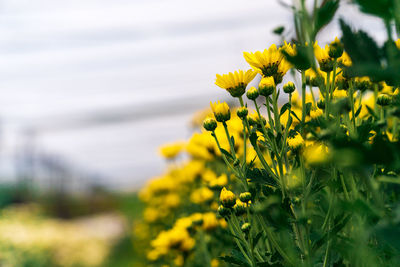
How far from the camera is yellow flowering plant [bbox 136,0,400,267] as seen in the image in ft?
0.91

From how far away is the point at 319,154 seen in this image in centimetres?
30

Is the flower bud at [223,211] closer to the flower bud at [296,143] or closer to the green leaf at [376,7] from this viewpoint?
the flower bud at [296,143]

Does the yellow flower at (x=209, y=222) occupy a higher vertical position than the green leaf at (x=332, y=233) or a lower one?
lower

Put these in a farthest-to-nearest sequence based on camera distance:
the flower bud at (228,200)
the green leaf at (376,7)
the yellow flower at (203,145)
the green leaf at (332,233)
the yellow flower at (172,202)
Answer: the yellow flower at (172,202), the yellow flower at (203,145), the flower bud at (228,200), the green leaf at (332,233), the green leaf at (376,7)

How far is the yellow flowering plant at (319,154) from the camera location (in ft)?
0.91

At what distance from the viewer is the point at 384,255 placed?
1.27ft

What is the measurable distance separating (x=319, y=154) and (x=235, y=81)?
0.23 meters

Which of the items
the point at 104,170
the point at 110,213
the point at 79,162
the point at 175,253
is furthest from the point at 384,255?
the point at 104,170

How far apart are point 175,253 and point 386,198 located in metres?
0.52

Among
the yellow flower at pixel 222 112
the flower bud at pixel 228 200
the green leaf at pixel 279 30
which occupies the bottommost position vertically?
the flower bud at pixel 228 200

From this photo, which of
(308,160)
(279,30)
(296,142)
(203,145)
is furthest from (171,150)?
(308,160)

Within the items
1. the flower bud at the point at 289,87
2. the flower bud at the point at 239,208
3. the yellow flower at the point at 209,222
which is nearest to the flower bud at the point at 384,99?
the flower bud at the point at 289,87

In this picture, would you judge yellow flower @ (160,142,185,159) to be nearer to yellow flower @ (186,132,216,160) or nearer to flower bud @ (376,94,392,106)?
yellow flower @ (186,132,216,160)

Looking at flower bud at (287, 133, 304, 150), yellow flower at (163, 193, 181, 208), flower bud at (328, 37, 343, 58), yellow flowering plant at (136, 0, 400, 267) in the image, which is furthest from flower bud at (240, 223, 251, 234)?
yellow flower at (163, 193, 181, 208)
